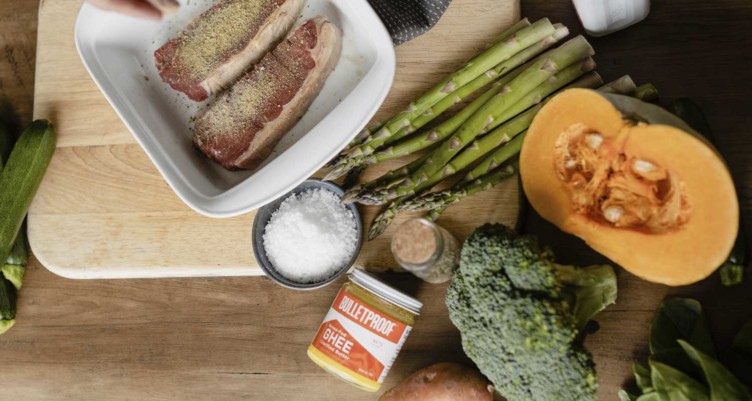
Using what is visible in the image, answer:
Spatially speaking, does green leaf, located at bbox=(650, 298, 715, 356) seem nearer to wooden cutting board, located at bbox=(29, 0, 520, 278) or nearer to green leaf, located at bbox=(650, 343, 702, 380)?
green leaf, located at bbox=(650, 343, 702, 380)

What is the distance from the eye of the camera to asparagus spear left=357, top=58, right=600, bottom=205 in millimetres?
1398

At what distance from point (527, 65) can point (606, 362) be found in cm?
74

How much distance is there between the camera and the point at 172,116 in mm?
1541

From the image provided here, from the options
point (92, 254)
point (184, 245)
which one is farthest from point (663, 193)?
point (92, 254)

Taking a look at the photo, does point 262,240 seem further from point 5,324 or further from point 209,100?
point 5,324

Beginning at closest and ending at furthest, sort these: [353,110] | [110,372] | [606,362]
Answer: [353,110]
[606,362]
[110,372]

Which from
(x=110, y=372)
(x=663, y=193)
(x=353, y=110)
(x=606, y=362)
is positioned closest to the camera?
(x=663, y=193)

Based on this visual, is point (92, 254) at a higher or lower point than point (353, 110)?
lower

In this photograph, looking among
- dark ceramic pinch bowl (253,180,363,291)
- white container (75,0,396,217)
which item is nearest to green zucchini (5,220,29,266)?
white container (75,0,396,217)

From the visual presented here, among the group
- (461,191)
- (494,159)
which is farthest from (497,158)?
(461,191)

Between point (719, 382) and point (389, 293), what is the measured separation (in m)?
0.70

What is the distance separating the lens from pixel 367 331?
1.41 metres

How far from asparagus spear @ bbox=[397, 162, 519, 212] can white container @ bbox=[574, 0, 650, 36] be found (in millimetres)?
376

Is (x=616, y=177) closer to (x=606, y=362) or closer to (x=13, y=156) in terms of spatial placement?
(x=606, y=362)
